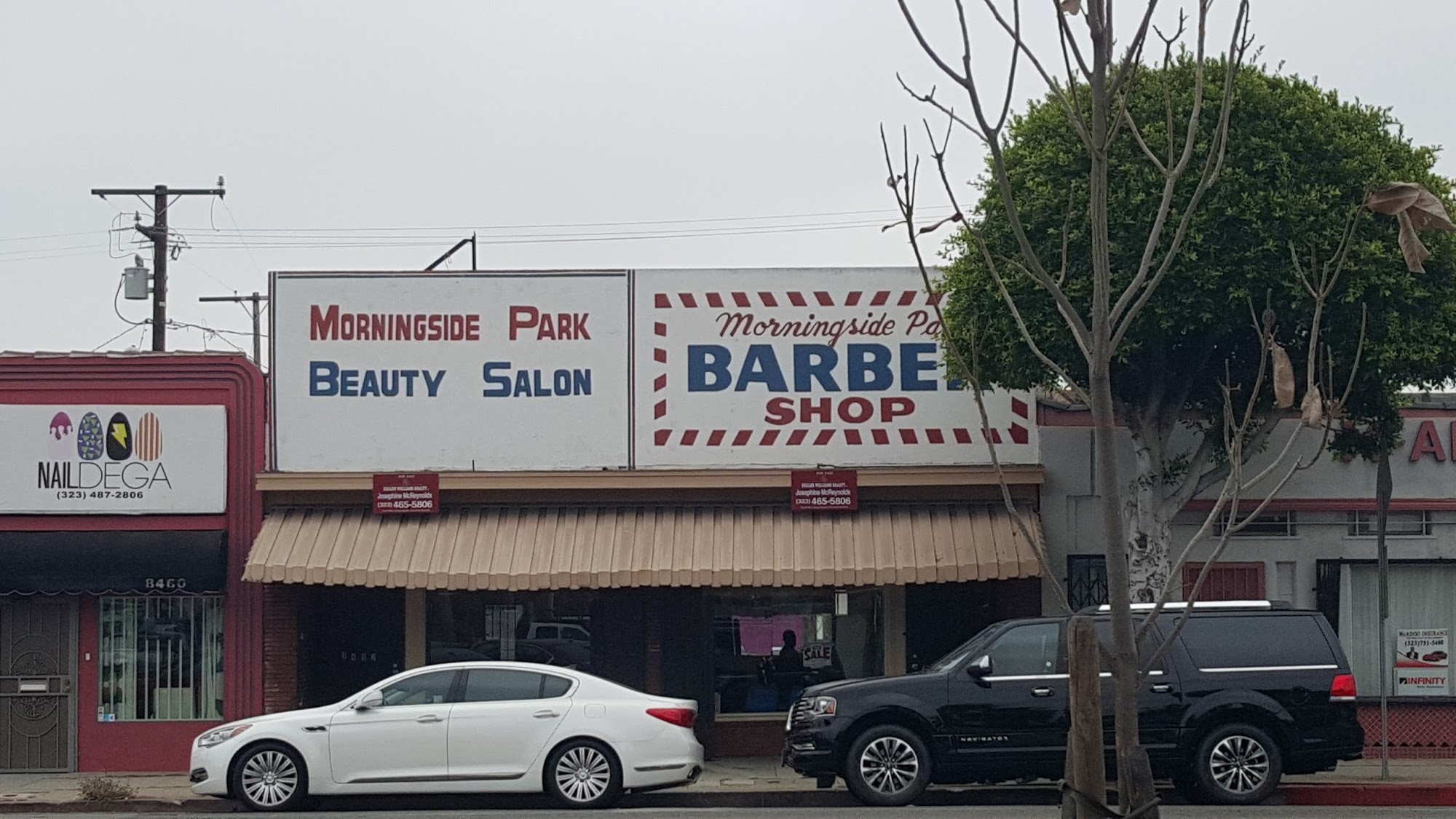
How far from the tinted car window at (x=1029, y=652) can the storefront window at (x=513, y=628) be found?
604 centimetres

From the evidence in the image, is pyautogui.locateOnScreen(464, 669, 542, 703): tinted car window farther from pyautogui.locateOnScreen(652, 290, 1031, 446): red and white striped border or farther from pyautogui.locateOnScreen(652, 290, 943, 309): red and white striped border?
pyautogui.locateOnScreen(652, 290, 943, 309): red and white striped border

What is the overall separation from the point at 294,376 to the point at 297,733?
5475mm

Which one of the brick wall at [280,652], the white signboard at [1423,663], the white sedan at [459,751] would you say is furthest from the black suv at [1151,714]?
the brick wall at [280,652]

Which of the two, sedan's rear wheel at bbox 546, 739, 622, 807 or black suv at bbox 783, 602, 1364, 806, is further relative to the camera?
sedan's rear wheel at bbox 546, 739, 622, 807

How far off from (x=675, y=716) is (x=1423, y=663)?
9.19 meters

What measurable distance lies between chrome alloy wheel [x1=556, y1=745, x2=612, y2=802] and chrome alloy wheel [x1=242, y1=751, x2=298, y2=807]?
A: 243cm

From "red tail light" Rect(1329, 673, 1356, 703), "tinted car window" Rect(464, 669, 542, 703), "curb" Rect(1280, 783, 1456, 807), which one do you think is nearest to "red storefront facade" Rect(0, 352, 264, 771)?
"tinted car window" Rect(464, 669, 542, 703)

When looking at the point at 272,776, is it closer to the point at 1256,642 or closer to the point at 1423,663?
the point at 1256,642

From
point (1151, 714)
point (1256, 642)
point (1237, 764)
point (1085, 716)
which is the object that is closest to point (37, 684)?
point (1151, 714)

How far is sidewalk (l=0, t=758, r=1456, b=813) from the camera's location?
51.3 feet

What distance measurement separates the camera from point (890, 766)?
49.1 ft

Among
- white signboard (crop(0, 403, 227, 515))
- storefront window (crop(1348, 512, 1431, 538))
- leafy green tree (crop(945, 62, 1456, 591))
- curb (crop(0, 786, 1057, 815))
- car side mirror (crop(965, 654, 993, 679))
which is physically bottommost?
curb (crop(0, 786, 1057, 815))

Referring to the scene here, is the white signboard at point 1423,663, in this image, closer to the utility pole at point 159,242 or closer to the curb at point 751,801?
the curb at point 751,801

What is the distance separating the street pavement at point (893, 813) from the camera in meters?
14.0
